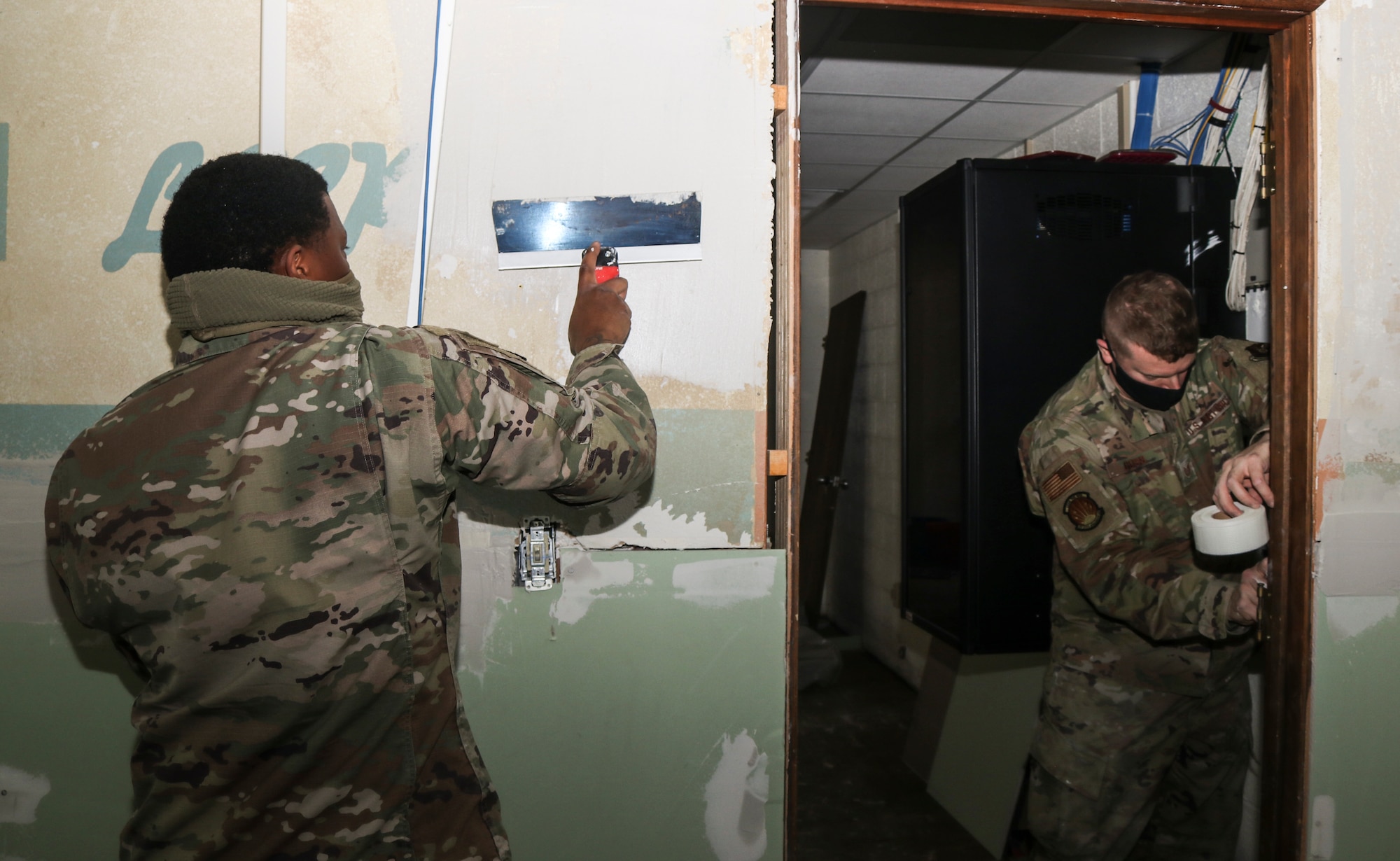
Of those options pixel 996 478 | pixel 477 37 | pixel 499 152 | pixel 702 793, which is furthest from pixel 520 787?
pixel 996 478

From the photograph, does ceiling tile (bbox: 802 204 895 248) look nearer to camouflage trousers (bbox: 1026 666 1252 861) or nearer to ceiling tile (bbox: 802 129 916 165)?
ceiling tile (bbox: 802 129 916 165)

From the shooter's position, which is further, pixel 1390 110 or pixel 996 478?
pixel 996 478

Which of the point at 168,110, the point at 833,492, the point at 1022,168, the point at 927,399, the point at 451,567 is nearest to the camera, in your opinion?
the point at 451,567

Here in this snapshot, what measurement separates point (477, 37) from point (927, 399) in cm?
163

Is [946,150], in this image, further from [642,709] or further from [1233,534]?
[642,709]

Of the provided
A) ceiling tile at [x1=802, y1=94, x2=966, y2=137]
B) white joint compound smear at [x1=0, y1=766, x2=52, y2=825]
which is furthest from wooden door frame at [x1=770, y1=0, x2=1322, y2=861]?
ceiling tile at [x1=802, y1=94, x2=966, y2=137]

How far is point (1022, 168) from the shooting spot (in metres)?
2.15

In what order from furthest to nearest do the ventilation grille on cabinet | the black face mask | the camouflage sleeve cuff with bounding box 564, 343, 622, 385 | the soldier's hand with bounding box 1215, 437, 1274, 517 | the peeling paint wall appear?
1. the ventilation grille on cabinet
2. the black face mask
3. the soldier's hand with bounding box 1215, 437, 1274, 517
4. the peeling paint wall
5. the camouflage sleeve cuff with bounding box 564, 343, 622, 385

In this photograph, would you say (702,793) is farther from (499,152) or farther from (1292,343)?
(1292,343)

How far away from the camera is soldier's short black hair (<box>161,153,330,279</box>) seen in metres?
0.94

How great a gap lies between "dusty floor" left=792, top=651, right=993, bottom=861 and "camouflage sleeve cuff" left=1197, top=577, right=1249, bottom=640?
3.35 ft

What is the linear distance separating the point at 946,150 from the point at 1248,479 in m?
2.20

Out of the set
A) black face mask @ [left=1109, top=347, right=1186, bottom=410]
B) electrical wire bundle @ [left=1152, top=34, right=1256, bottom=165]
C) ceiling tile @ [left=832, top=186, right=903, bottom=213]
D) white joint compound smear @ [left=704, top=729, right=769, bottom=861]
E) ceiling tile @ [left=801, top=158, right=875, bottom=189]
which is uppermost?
ceiling tile @ [left=832, top=186, right=903, bottom=213]

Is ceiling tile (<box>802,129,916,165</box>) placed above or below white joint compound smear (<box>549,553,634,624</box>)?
above
